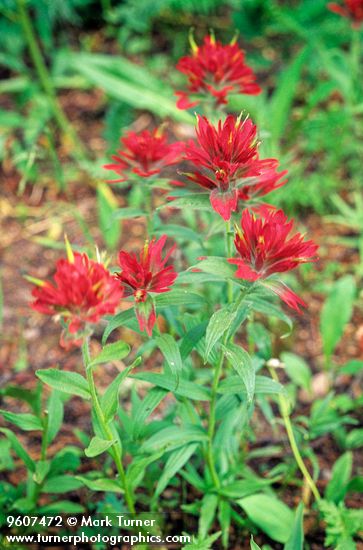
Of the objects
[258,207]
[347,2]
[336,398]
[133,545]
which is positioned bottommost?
[133,545]

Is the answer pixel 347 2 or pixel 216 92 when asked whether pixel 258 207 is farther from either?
pixel 347 2

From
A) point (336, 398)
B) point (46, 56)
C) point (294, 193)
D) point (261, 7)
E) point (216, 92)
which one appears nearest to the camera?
point (216, 92)

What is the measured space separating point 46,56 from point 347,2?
178 cm

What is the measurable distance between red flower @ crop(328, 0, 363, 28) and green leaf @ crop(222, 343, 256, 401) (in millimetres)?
1514

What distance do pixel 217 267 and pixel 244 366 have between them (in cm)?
20

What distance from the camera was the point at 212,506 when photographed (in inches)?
60.1

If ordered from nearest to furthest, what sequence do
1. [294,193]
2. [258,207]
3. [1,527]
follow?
[258,207] → [1,527] → [294,193]

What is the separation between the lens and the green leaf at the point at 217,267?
1195mm

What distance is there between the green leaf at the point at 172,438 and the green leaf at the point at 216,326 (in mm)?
328

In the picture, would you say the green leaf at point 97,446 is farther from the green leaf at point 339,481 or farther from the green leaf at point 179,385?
the green leaf at point 339,481

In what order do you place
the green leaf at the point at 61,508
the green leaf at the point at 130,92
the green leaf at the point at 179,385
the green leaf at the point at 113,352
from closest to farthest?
the green leaf at the point at 113,352 < the green leaf at the point at 179,385 < the green leaf at the point at 61,508 < the green leaf at the point at 130,92

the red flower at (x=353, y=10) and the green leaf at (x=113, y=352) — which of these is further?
the red flower at (x=353, y=10)

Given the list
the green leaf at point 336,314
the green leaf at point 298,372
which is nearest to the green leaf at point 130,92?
the green leaf at point 336,314

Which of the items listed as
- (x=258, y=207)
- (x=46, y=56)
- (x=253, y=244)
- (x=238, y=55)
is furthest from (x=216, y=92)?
(x=46, y=56)
